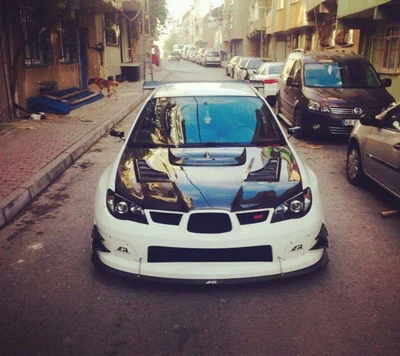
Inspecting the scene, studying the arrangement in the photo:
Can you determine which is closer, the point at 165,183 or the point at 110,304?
the point at 110,304

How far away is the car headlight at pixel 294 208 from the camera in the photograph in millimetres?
3391

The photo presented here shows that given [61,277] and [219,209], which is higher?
[219,209]

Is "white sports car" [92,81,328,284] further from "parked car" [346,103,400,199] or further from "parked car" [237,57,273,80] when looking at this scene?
"parked car" [237,57,273,80]

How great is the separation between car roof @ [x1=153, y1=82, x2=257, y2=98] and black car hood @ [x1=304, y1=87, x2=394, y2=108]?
4345 millimetres

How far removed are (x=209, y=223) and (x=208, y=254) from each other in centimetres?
23

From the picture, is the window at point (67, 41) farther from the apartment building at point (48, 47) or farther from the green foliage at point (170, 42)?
the green foliage at point (170, 42)

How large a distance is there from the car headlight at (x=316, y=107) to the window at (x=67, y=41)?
33.5 ft

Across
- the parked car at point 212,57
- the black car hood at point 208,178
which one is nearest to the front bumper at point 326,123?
the black car hood at point 208,178

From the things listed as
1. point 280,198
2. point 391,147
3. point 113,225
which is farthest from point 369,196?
point 113,225

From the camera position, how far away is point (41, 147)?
27.6 feet

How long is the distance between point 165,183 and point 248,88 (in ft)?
7.18

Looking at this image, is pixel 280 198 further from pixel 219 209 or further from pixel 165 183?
pixel 165 183

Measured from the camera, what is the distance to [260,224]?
3.32m

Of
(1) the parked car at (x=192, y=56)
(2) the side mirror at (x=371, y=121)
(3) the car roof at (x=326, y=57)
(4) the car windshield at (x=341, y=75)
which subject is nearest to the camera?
(2) the side mirror at (x=371, y=121)
